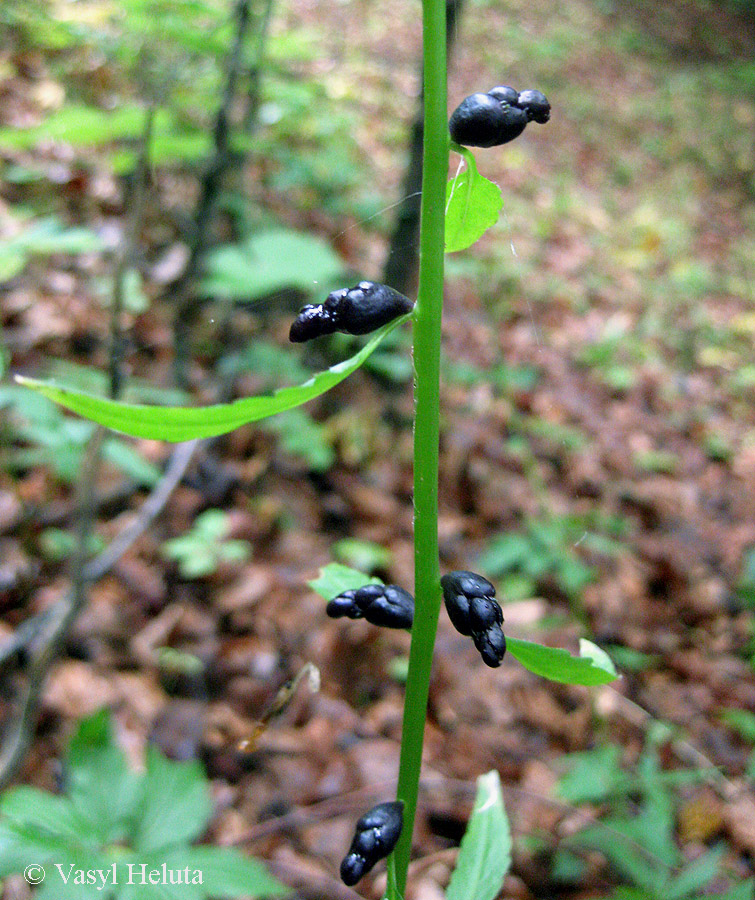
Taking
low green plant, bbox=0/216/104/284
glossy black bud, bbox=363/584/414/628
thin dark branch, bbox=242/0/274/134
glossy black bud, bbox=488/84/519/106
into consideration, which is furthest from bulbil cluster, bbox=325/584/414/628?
thin dark branch, bbox=242/0/274/134

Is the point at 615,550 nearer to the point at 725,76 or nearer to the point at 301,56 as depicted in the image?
the point at 301,56

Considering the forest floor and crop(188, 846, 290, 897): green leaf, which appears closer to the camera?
crop(188, 846, 290, 897): green leaf

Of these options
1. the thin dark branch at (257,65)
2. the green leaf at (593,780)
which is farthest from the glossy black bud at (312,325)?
the thin dark branch at (257,65)

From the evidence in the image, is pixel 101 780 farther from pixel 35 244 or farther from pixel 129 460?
pixel 35 244

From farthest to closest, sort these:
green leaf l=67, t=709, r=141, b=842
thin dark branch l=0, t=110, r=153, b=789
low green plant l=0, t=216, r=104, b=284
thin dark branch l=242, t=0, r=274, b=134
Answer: thin dark branch l=242, t=0, r=274, b=134, low green plant l=0, t=216, r=104, b=284, thin dark branch l=0, t=110, r=153, b=789, green leaf l=67, t=709, r=141, b=842

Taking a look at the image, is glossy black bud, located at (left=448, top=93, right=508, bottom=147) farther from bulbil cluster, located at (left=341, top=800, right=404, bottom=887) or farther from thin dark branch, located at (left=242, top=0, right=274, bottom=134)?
thin dark branch, located at (left=242, top=0, right=274, bottom=134)

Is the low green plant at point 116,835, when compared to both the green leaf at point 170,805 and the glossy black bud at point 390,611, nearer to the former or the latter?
the green leaf at point 170,805

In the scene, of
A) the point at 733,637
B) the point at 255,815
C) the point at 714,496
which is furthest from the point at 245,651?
the point at 714,496
